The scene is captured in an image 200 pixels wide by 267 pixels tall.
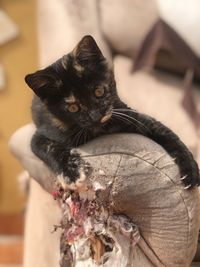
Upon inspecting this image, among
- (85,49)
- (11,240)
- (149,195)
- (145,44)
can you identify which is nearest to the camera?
(149,195)

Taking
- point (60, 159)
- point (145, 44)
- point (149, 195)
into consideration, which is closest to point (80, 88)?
point (60, 159)

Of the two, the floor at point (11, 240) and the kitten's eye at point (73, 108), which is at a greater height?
the kitten's eye at point (73, 108)

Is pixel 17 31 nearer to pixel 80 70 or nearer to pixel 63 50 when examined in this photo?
pixel 63 50

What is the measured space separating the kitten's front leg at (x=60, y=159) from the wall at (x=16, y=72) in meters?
1.07

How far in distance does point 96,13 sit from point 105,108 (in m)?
0.86

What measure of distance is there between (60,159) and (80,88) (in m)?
0.15

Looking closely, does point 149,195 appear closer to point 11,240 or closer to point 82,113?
point 82,113

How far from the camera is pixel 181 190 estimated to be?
103cm

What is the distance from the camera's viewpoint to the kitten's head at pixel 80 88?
3.62ft

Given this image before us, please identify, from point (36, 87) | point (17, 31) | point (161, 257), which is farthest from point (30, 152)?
point (17, 31)

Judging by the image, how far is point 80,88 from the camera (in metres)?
1.11

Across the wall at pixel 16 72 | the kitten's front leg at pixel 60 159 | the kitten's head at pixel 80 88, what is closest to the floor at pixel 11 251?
the wall at pixel 16 72

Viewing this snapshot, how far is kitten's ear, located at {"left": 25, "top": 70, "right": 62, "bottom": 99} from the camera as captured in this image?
1.07 meters

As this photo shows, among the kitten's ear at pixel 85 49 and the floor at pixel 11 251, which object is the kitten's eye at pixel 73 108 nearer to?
the kitten's ear at pixel 85 49
